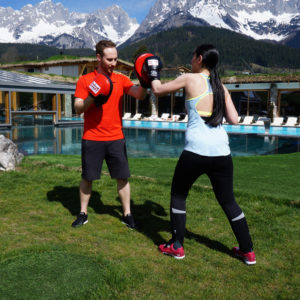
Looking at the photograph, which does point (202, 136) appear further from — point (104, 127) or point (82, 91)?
point (82, 91)

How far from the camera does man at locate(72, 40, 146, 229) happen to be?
2766 millimetres

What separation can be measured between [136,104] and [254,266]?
91.7ft

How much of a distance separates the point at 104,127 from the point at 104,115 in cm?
11

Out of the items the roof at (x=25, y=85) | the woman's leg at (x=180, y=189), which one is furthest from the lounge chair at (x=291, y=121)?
the woman's leg at (x=180, y=189)

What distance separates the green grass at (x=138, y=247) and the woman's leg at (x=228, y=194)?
0.17 meters

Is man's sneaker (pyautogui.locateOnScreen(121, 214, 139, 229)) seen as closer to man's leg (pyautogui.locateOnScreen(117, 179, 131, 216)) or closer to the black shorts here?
man's leg (pyautogui.locateOnScreen(117, 179, 131, 216))

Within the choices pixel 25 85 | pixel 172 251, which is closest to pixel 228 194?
pixel 172 251

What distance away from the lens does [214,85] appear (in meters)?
2.22

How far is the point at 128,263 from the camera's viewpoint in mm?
2207

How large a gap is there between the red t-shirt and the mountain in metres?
81.9

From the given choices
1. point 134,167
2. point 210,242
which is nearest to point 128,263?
point 210,242

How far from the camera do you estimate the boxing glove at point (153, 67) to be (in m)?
2.42

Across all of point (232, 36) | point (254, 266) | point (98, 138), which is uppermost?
point (232, 36)

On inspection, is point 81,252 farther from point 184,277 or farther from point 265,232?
point 265,232
